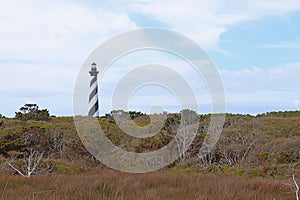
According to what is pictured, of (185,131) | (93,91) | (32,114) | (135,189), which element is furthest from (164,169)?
(32,114)

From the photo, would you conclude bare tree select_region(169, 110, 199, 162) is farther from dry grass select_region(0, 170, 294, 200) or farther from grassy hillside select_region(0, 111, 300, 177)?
dry grass select_region(0, 170, 294, 200)

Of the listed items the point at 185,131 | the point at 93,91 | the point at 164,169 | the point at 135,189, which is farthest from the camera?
the point at 93,91

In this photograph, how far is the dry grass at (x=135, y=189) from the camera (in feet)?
19.6

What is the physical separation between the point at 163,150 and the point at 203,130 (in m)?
2.91

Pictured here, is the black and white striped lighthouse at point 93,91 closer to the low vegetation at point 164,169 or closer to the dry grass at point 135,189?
the low vegetation at point 164,169

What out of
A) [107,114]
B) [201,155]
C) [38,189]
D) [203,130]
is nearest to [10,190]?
[38,189]

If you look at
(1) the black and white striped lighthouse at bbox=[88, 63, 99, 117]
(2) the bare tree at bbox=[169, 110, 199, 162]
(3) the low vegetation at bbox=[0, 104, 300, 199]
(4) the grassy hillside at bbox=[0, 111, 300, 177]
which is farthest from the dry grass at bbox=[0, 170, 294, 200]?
(1) the black and white striped lighthouse at bbox=[88, 63, 99, 117]

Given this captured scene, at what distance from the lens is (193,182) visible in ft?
24.9

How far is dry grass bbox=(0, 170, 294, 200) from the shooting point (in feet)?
19.6

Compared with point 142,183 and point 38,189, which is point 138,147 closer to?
point 142,183

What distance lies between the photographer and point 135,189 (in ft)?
21.7

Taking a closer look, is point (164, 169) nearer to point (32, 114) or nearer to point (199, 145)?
point (199, 145)

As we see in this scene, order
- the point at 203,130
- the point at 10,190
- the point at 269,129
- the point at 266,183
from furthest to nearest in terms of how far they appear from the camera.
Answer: the point at 269,129
the point at 203,130
the point at 266,183
the point at 10,190

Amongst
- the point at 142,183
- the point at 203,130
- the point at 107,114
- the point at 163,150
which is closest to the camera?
the point at 142,183
